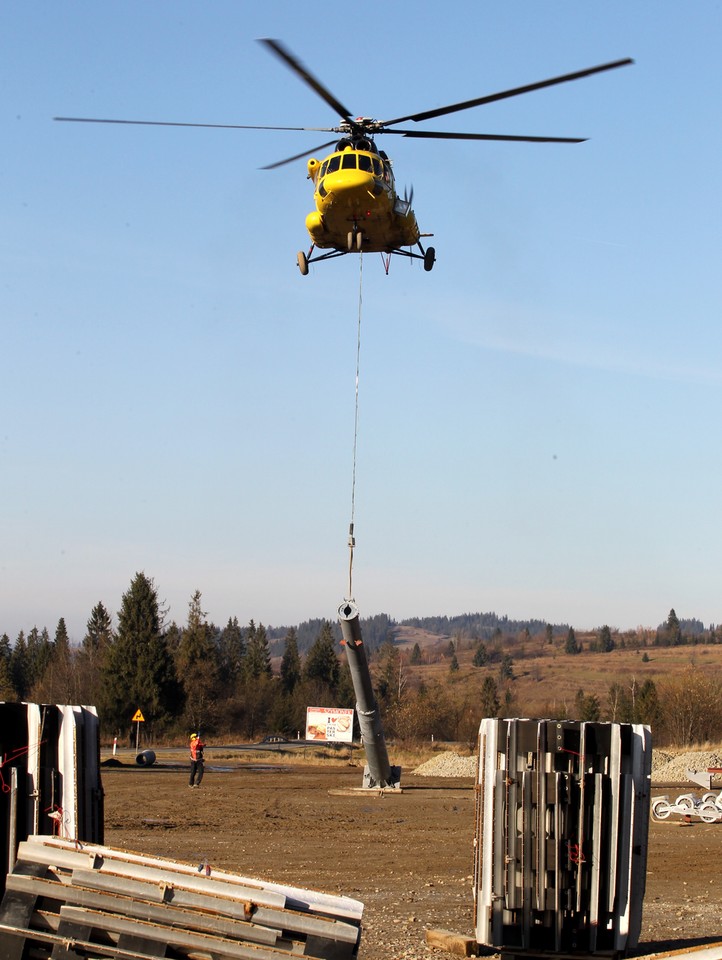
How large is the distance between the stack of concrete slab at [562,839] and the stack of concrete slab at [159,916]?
2.53m

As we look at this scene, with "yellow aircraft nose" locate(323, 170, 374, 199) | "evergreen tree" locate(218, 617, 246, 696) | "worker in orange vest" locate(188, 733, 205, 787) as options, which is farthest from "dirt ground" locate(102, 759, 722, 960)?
"evergreen tree" locate(218, 617, 246, 696)

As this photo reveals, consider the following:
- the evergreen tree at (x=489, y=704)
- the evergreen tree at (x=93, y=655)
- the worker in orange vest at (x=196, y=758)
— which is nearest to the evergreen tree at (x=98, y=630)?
the evergreen tree at (x=93, y=655)

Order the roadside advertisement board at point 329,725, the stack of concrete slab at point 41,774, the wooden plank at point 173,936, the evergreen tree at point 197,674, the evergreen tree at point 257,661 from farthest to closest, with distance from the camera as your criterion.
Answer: the evergreen tree at point 257,661 < the evergreen tree at point 197,674 < the roadside advertisement board at point 329,725 < the stack of concrete slab at point 41,774 < the wooden plank at point 173,936

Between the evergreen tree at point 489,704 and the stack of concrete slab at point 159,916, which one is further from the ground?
the stack of concrete slab at point 159,916

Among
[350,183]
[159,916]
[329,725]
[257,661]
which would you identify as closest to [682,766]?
[329,725]

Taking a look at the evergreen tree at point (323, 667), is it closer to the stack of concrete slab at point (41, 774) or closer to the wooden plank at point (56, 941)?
the stack of concrete slab at point (41, 774)

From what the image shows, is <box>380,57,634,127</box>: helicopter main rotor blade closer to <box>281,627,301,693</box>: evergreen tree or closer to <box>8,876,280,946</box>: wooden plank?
<box>8,876,280,946</box>: wooden plank

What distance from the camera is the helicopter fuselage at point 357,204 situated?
68.0ft

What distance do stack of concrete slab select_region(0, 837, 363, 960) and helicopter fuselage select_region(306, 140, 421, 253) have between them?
1528cm

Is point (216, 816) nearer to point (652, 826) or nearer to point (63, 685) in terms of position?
point (652, 826)

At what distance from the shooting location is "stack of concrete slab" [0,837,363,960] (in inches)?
276

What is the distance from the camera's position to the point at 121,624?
6744 centimetres

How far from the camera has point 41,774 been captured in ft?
30.1

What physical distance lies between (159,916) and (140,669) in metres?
61.8
